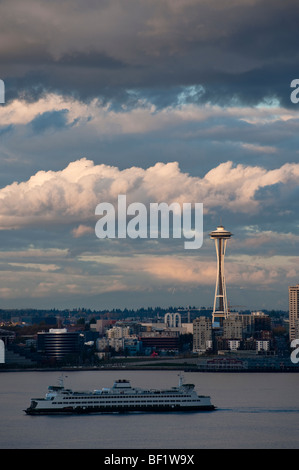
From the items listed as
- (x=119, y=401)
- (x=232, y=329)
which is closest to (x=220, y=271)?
(x=232, y=329)

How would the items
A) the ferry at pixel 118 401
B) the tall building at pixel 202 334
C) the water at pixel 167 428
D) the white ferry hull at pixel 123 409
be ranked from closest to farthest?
1. the water at pixel 167 428
2. the white ferry hull at pixel 123 409
3. the ferry at pixel 118 401
4. the tall building at pixel 202 334

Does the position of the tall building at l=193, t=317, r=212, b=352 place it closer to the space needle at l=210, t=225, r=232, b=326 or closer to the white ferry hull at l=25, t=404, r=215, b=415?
the space needle at l=210, t=225, r=232, b=326

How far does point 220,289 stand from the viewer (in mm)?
178500

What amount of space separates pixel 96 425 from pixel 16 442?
24.6 ft

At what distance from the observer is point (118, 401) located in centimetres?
5825

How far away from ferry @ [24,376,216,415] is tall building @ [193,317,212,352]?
10522cm

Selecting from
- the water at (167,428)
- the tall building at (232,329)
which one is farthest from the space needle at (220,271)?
the water at (167,428)

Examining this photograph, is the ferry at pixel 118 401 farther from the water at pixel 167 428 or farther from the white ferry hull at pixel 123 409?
A: the water at pixel 167 428

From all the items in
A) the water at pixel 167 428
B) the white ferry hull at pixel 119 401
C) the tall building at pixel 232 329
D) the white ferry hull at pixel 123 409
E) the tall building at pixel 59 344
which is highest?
the tall building at pixel 232 329

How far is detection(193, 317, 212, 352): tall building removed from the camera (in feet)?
539

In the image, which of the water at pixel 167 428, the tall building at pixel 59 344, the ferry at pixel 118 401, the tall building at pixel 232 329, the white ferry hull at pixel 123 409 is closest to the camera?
the water at pixel 167 428

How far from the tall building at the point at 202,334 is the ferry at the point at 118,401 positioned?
10522 cm

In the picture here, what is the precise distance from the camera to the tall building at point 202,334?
164 m
